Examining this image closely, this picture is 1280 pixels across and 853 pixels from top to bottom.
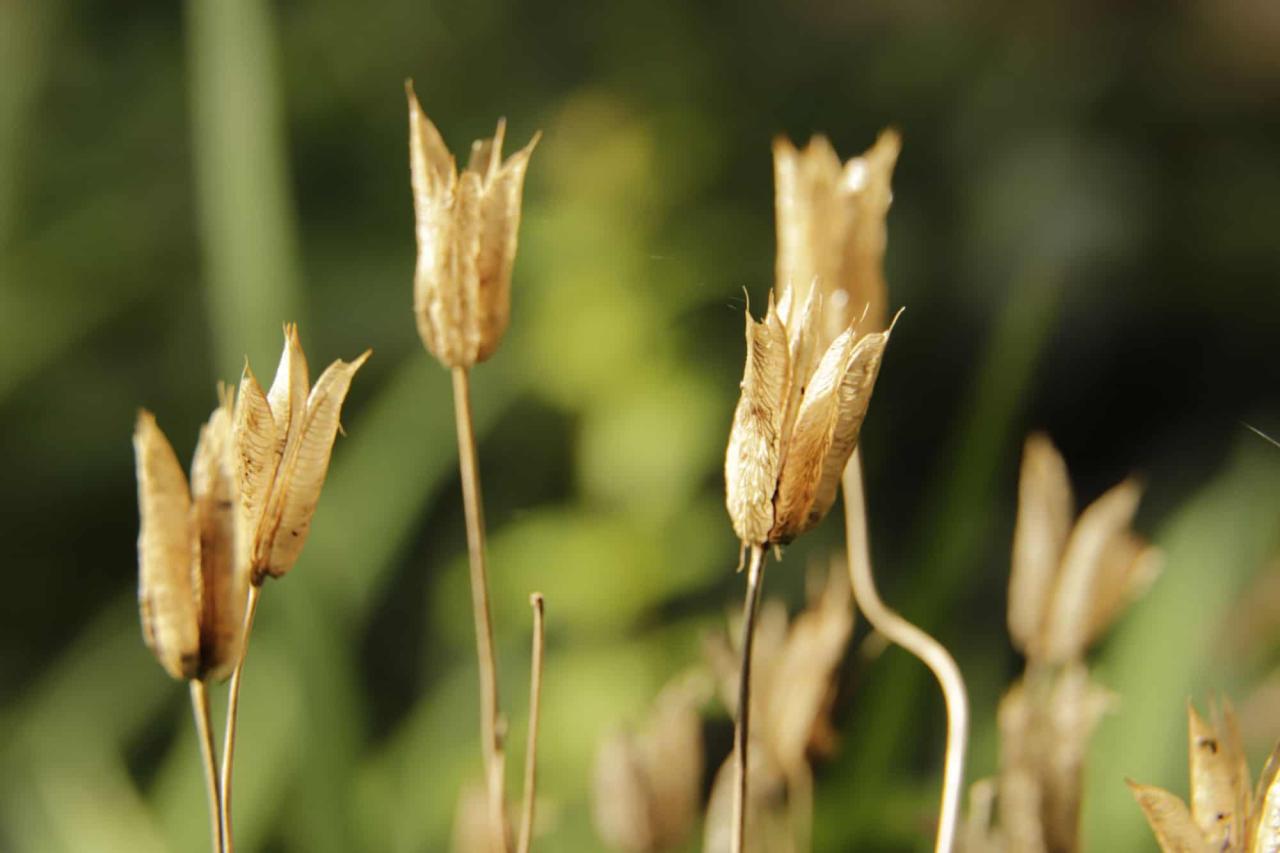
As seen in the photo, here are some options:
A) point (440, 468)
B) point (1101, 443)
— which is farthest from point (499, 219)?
point (1101, 443)

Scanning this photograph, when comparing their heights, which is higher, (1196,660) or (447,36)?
(447,36)

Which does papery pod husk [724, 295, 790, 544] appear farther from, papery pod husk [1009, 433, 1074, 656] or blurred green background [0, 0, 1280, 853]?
blurred green background [0, 0, 1280, 853]

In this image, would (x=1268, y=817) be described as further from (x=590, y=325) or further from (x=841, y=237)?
(x=590, y=325)

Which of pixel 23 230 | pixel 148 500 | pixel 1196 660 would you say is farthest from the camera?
pixel 23 230

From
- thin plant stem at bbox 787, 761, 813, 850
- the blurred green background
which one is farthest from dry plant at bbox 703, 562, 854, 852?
the blurred green background

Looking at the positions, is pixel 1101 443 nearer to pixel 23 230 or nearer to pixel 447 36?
pixel 447 36
